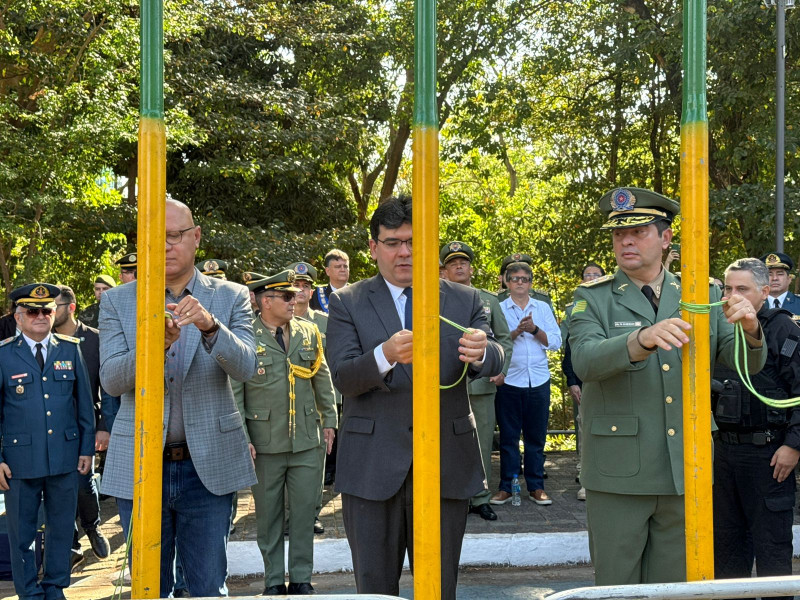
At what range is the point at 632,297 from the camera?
3.71 metres

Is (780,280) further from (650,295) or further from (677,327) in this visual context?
(677,327)

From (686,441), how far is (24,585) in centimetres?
463

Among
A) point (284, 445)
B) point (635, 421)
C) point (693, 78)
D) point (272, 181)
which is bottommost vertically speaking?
point (284, 445)

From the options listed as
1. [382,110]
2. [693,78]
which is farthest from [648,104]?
[693,78]

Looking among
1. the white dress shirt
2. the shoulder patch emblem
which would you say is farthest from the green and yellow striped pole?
the white dress shirt

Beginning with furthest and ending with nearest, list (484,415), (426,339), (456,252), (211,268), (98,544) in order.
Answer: (456,252)
(484,415)
(211,268)
(98,544)
(426,339)

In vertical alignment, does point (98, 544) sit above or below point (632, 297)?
below

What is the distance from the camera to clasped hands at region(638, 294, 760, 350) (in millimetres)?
2477

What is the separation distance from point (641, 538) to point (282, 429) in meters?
2.92

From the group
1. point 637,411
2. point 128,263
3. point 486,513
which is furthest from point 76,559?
point 637,411

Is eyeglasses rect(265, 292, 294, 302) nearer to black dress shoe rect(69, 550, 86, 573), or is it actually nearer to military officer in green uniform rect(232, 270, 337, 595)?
military officer in green uniform rect(232, 270, 337, 595)

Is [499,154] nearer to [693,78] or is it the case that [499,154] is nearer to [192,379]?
[192,379]

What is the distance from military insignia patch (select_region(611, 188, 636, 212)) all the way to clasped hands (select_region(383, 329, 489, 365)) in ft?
3.55

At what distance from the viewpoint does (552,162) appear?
17156 mm
